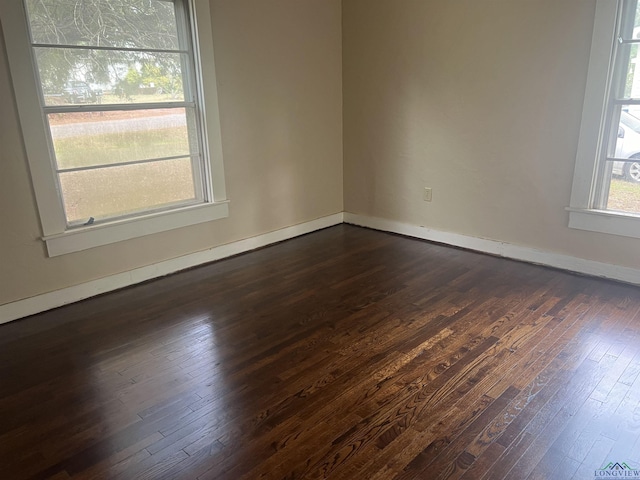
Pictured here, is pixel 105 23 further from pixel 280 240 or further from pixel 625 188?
pixel 625 188

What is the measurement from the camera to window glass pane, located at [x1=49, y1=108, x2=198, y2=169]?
3.10m

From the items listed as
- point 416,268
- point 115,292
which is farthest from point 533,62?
point 115,292

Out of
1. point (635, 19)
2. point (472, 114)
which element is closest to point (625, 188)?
point (635, 19)

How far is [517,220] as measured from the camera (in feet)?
12.4

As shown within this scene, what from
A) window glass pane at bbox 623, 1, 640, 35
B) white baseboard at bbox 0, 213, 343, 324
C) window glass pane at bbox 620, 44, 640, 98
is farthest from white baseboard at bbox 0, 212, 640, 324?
window glass pane at bbox 623, 1, 640, 35

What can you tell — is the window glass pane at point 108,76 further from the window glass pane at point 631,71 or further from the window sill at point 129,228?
the window glass pane at point 631,71

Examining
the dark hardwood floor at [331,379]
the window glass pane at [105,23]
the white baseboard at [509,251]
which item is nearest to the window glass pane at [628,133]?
the white baseboard at [509,251]

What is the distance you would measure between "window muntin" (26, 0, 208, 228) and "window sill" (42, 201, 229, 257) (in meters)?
0.08

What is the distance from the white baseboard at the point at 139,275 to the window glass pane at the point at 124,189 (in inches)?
17.4

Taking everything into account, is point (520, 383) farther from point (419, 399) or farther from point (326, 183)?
point (326, 183)

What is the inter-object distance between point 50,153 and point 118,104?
562 millimetres

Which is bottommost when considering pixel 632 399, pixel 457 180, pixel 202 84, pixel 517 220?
pixel 632 399

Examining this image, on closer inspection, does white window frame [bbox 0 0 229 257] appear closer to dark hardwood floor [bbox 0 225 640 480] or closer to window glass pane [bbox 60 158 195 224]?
window glass pane [bbox 60 158 195 224]

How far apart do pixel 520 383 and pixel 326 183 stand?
297cm
